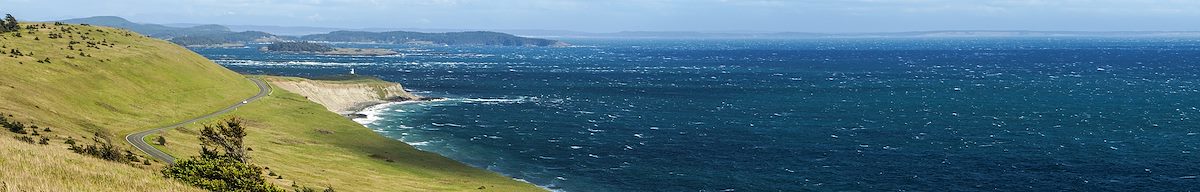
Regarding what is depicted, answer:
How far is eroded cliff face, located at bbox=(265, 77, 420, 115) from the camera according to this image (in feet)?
603

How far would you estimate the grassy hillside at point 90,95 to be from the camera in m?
47.5

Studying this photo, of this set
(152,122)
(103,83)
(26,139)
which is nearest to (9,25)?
(103,83)

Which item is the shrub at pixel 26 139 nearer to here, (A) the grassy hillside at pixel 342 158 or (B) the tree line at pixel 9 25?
(A) the grassy hillside at pixel 342 158

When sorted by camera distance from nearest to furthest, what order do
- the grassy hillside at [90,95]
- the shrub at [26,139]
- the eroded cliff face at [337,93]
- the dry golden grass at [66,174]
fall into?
the dry golden grass at [66,174], the grassy hillside at [90,95], the shrub at [26,139], the eroded cliff face at [337,93]

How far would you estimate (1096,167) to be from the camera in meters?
103

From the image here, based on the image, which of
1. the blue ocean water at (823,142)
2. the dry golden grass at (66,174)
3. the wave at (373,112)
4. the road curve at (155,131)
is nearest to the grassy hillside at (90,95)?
the dry golden grass at (66,174)

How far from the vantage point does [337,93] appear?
7594 inches

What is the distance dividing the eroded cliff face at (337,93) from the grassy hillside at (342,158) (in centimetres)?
3921

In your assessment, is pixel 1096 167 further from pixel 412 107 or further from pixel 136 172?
pixel 412 107

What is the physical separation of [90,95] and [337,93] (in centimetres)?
6835

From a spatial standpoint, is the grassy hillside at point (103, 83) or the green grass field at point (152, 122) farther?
Result: the grassy hillside at point (103, 83)

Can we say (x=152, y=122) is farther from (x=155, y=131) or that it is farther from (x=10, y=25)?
(x=10, y=25)

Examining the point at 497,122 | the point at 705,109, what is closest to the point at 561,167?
the point at 497,122

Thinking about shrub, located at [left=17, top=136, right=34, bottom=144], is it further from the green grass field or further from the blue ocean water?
the blue ocean water
